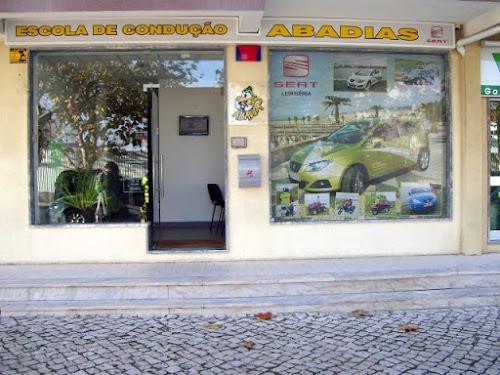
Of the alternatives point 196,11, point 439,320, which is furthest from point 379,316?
point 196,11

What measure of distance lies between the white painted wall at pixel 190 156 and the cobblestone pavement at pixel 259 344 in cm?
458

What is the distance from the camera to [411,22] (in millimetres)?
6129

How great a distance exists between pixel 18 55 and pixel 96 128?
131 centimetres

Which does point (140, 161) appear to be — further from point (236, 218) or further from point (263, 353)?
point (263, 353)

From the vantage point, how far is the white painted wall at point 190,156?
360 inches

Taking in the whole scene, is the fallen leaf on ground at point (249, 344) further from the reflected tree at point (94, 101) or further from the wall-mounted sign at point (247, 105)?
the reflected tree at point (94, 101)

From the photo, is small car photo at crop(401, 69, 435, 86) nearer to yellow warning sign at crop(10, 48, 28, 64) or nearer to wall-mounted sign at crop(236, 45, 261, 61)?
wall-mounted sign at crop(236, 45, 261, 61)

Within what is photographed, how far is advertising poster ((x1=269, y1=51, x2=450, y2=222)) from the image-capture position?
6.32 m

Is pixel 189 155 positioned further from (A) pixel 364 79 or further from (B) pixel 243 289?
(B) pixel 243 289

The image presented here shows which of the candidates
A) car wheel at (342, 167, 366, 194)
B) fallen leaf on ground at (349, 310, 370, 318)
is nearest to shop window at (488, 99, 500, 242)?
car wheel at (342, 167, 366, 194)

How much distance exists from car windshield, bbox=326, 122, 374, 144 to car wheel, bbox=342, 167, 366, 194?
0.40 m

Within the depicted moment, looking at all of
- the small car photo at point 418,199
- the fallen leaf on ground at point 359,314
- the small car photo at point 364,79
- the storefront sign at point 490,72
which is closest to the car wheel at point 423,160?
the small car photo at point 418,199

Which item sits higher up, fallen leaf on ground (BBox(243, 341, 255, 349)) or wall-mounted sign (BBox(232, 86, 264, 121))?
wall-mounted sign (BBox(232, 86, 264, 121))

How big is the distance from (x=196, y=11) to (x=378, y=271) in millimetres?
3565
